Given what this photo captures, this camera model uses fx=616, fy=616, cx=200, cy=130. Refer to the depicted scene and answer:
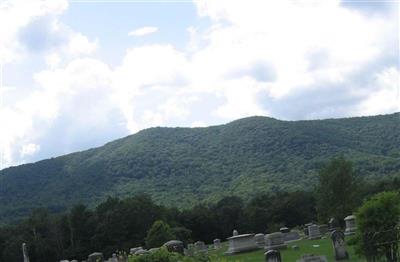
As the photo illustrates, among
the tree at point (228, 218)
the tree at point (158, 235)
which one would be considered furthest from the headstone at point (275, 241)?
the tree at point (228, 218)

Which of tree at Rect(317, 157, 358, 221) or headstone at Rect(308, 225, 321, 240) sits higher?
tree at Rect(317, 157, 358, 221)

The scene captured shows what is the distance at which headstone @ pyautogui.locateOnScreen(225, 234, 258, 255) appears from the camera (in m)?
34.6

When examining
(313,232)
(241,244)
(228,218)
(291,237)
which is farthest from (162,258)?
(228,218)

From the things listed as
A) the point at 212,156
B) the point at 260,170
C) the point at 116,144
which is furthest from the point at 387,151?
the point at 116,144

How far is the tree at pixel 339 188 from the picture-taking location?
44.9 metres

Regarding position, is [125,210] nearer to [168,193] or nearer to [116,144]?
[168,193]

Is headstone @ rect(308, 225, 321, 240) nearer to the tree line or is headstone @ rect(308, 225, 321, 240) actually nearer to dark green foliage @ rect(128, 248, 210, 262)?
the tree line

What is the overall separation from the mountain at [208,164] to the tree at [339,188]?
44.6 metres

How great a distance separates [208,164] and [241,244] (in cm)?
8010

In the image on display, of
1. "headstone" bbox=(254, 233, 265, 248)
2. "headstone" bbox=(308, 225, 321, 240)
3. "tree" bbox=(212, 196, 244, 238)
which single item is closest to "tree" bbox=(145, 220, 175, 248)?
"headstone" bbox=(254, 233, 265, 248)

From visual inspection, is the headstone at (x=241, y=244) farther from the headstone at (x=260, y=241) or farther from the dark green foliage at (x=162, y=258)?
the dark green foliage at (x=162, y=258)

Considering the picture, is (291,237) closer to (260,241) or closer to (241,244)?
(260,241)

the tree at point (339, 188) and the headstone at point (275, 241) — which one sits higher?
the tree at point (339, 188)

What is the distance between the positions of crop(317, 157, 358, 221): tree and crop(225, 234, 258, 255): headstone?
11.4 meters
